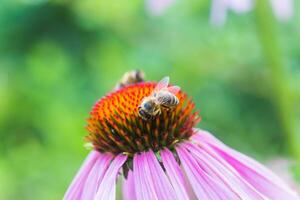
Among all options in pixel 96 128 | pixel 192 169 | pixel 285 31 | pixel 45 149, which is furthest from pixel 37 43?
pixel 192 169

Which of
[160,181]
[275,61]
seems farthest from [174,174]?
[275,61]

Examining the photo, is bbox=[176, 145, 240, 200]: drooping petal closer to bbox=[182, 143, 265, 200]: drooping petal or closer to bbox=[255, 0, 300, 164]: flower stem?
bbox=[182, 143, 265, 200]: drooping petal

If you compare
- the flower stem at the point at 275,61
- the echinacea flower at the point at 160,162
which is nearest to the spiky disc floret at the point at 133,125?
the echinacea flower at the point at 160,162

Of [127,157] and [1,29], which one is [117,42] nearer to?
[1,29]

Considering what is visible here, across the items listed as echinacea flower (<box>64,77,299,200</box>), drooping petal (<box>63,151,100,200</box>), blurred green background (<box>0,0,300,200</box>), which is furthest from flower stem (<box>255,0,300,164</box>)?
drooping petal (<box>63,151,100,200</box>)

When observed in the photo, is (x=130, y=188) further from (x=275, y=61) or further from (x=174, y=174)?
(x=275, y=61)
